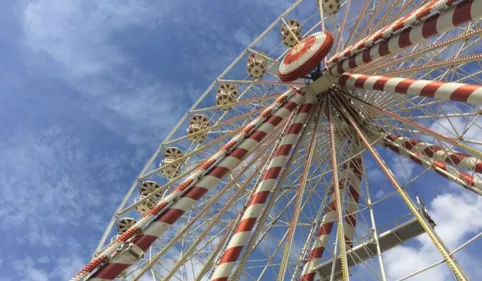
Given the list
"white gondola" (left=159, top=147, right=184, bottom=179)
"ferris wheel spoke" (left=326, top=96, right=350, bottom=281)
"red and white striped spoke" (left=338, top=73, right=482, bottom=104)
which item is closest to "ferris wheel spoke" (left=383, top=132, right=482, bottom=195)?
"ferris wheel spoke" (left=326, top=96, right=350, bottom=281)

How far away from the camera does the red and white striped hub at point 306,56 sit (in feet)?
44.3

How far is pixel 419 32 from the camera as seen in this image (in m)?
9.53

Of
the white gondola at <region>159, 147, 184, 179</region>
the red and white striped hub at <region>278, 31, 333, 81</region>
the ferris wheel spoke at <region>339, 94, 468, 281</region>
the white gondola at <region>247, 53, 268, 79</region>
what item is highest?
the white gondola at <region>247, 53, 268, 79</region>

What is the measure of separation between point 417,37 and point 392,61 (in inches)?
159

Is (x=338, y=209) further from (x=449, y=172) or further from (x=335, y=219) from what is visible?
(x=449, y=172)

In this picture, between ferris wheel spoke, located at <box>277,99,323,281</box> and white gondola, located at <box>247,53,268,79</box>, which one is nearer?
ferris wheel spoke, located at <box>277,99,323,281</box>

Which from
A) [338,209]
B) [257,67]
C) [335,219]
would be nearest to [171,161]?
[257,67]

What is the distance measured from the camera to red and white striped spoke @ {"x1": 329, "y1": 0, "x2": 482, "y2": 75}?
780 centimetres

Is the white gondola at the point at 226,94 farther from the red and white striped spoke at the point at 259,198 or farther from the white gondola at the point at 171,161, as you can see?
the red and white striped spoke at the point at 259,198

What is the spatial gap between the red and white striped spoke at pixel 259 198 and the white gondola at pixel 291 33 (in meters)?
4.11

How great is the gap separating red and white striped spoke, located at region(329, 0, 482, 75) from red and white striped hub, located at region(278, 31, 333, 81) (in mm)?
613

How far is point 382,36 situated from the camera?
35.0ft

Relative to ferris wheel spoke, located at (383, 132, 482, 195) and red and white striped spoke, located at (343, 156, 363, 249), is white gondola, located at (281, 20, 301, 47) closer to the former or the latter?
red and white striped spoke, located at (343, 156, 363, 249)

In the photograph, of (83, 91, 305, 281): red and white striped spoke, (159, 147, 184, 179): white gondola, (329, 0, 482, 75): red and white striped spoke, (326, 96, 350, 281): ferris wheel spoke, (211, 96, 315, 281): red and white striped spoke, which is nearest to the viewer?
(329, 0, 482, 75): red and white striped spoke
